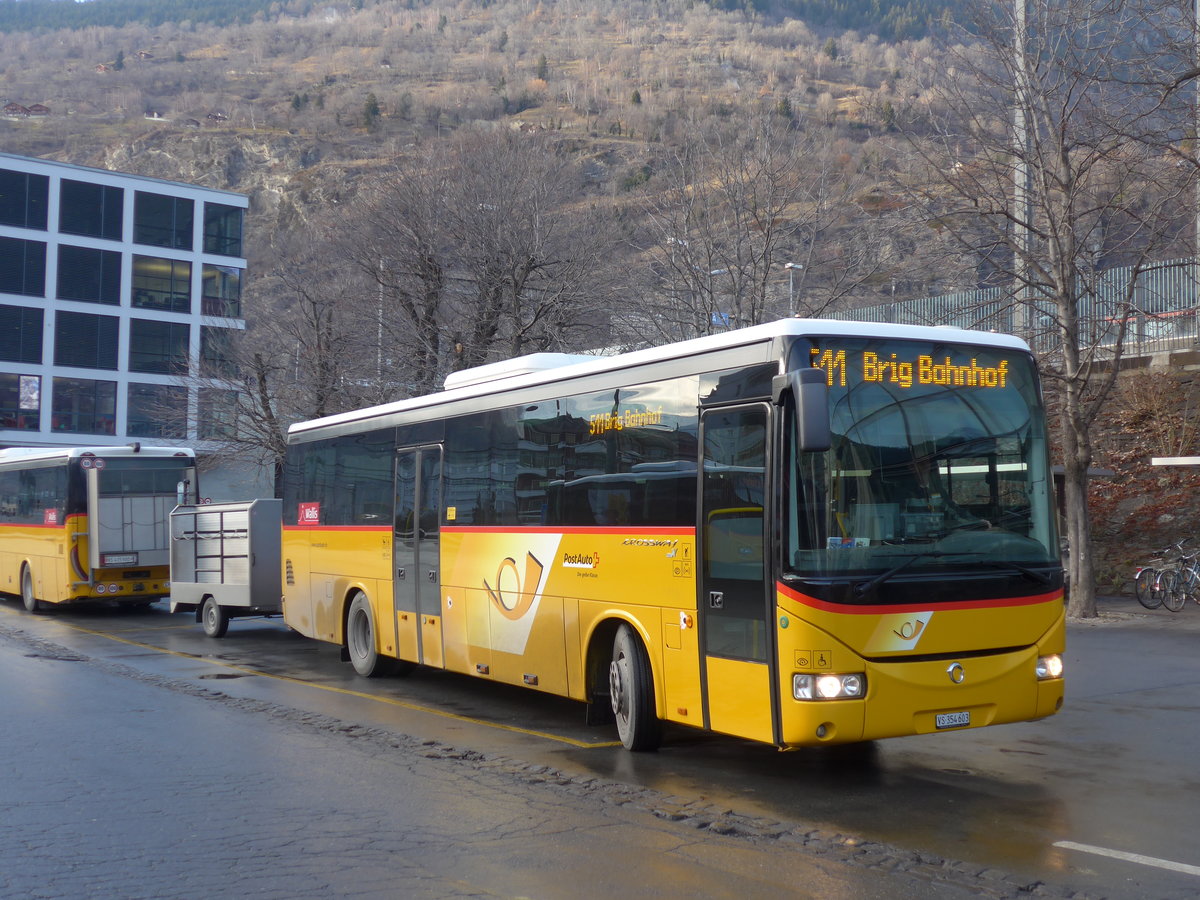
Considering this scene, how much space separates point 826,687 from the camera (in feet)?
25.1

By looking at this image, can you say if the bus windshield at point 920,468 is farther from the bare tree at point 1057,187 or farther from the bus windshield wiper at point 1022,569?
the bare tree at point 1057,187

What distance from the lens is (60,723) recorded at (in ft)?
36.0

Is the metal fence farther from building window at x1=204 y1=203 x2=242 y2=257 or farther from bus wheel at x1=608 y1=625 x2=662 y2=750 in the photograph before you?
building window at x1=204 y1=203 x2=242 y2=257

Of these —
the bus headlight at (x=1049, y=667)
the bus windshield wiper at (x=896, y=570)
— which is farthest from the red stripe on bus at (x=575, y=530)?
the bus headlight at (x=1049, y=667)

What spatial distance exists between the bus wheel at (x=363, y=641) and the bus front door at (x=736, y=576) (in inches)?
262

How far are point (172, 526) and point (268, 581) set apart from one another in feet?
9.98

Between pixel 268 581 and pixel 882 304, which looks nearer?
pixel 268 581

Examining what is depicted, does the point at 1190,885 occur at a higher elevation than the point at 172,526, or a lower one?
lower

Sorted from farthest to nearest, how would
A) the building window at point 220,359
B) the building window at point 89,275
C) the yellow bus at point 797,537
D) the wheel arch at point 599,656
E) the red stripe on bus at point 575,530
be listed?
the building window at point 89,275 < the building window at point 220,359 < the wheel arch at point 599,656 < the red stripe on bus at point 575,530 < the yellow bus at point 797,537

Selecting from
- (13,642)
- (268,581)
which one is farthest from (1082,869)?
(13,642)

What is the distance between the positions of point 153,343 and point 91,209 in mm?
7443

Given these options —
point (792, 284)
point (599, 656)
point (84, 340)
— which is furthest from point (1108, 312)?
point (84, 340)

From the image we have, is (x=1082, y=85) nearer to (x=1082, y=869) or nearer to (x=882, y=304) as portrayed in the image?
(x=882, y=304)

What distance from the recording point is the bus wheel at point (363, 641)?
14.3 m
